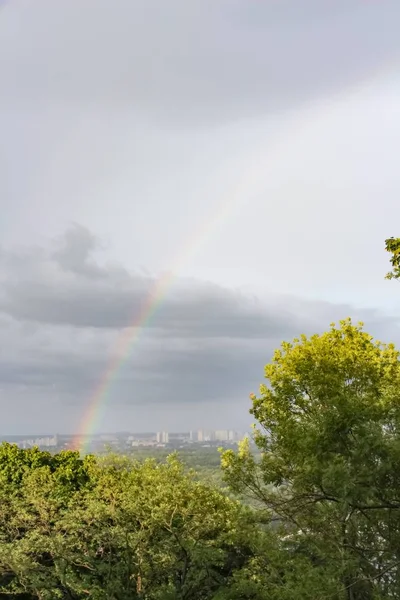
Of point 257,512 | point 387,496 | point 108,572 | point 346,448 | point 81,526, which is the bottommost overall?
point 108,572

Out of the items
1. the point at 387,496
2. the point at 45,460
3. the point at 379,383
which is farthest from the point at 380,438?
the point at 45,460

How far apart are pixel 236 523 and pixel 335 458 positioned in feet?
28.8

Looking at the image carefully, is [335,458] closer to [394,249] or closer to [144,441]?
[394,249]

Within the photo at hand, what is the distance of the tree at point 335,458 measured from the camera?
31.9 feet

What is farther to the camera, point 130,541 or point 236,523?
point 130,541

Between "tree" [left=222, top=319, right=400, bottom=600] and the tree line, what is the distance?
6cm

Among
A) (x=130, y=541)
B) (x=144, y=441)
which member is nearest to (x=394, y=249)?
(x=130, y=541)

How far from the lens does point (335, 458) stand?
9500 mm

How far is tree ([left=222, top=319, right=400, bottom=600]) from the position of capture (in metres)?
9.72

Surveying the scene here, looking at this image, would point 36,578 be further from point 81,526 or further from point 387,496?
point 387,496

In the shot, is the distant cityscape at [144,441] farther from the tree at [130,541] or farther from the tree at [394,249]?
the tree at [394,249]

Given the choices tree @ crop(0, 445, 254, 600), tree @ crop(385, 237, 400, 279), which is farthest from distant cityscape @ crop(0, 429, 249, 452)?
tree @ crop(385, 237, 400, 279)

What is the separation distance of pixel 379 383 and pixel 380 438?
9.04 m

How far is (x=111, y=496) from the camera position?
2430cm
